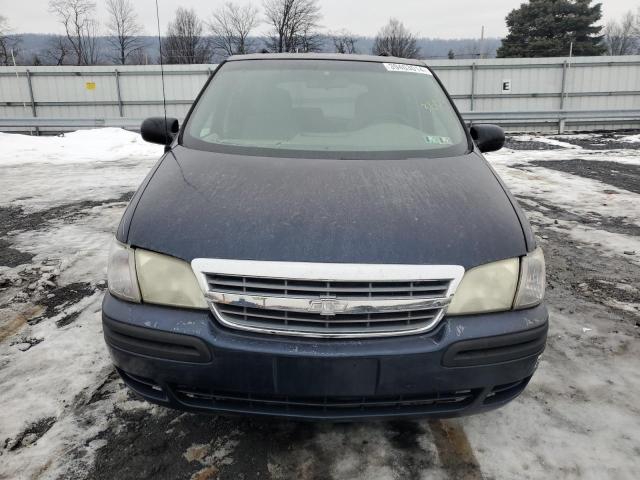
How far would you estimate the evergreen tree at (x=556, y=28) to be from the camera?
1651 inches

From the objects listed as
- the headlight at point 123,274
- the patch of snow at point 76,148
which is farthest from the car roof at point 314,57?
the patch of snow at point 76,148

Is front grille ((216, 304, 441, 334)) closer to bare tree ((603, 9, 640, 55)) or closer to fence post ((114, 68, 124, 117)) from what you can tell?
fence post ((114, 68, 124, 117))

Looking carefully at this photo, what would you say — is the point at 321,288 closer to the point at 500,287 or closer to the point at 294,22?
the point at 500,287

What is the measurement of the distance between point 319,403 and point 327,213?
0.72 m

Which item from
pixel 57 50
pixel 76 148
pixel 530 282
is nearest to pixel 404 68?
pixel 530 282

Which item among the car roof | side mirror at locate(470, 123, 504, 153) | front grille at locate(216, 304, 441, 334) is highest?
the car roof

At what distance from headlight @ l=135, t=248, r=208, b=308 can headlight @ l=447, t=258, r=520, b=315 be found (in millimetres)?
933

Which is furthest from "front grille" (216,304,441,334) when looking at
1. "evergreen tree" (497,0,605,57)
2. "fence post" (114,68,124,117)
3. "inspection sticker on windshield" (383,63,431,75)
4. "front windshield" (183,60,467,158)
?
"evergreen tree" (497,0,605,57)

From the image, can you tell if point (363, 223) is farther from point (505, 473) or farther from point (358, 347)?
point (505, 473)

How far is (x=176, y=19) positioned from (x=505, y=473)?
6893 cm

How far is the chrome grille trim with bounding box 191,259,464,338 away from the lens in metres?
1.71

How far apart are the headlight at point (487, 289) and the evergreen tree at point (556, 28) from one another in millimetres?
46227

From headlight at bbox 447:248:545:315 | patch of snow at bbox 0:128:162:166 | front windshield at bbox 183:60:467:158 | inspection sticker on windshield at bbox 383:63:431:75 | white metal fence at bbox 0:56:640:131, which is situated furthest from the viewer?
white metal fence at bbox 0:56:640:131

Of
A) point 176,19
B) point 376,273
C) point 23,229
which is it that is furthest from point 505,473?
point 176,19
